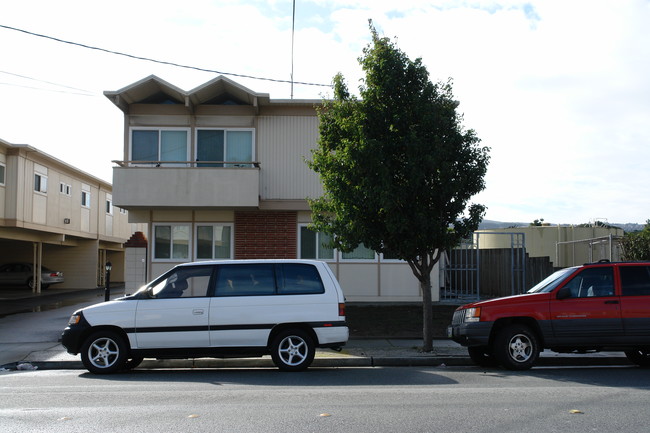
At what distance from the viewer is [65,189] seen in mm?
31766

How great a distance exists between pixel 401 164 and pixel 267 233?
25.4 feet

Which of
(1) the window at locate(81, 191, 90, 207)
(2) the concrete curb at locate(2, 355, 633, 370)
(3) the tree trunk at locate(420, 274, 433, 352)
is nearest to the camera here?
(2) the concrete curb at locate(2, 355, 633, 370)

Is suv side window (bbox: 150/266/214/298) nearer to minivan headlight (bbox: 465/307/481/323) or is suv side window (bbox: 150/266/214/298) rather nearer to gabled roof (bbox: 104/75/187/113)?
minivan headlight (bbox: 465/307/481/323)

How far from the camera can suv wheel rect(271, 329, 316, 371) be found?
1042 centimetres

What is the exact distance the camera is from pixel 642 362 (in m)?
11.3

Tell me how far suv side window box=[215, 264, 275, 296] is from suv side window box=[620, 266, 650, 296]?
19.5 ft

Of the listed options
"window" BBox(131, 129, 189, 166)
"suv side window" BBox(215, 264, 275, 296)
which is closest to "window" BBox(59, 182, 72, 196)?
"window" BBox(131, 129, 189, 166)

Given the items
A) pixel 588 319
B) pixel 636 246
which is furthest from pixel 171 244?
pixel 636 246

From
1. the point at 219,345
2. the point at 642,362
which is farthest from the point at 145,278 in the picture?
the point at 642,362

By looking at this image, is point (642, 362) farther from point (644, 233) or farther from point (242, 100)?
point (242, 100)

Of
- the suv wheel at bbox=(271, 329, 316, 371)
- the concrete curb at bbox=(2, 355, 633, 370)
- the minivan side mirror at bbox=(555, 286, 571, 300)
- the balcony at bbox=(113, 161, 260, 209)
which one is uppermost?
the balcony at bbox=(113, 161, 260, 209)

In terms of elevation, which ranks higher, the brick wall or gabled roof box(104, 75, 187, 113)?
gabled roof box(104, 75, 187, 113)

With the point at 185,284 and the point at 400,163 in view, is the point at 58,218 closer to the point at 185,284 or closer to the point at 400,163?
the point at 185,284

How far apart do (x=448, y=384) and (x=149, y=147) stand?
43.2 ft
